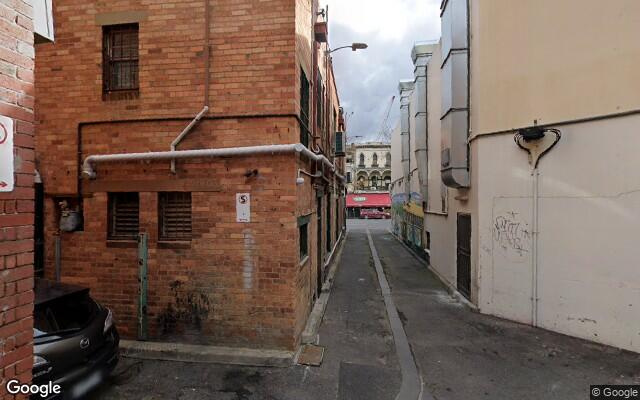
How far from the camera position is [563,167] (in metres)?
5.95

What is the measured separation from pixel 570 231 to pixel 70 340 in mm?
7277

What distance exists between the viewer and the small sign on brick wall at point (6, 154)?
75.8 inches

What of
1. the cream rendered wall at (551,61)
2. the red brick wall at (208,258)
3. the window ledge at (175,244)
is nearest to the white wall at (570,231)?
the cream rendered wall at (551,61)

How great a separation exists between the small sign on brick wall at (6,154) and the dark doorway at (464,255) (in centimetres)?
772

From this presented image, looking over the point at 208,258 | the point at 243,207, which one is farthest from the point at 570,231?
the point at 208,258

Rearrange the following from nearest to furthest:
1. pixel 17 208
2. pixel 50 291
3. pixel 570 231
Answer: pixel 17 208 → pixel 50 291 → pixel 570 231

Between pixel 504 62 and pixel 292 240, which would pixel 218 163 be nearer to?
pixel 292 240

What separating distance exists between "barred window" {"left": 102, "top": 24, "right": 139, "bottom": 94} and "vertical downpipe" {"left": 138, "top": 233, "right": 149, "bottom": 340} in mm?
2406

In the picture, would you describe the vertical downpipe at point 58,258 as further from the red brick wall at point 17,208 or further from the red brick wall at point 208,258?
the red brick wall at point 17,208

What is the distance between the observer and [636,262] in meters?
5.23


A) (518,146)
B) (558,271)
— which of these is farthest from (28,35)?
(558,271)

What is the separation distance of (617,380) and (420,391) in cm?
265

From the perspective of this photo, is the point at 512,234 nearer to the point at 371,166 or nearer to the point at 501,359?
the point at 501,359

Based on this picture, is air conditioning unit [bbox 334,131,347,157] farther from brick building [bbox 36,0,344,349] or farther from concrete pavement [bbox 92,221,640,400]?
brick building [bbox 36,0,344,349]
